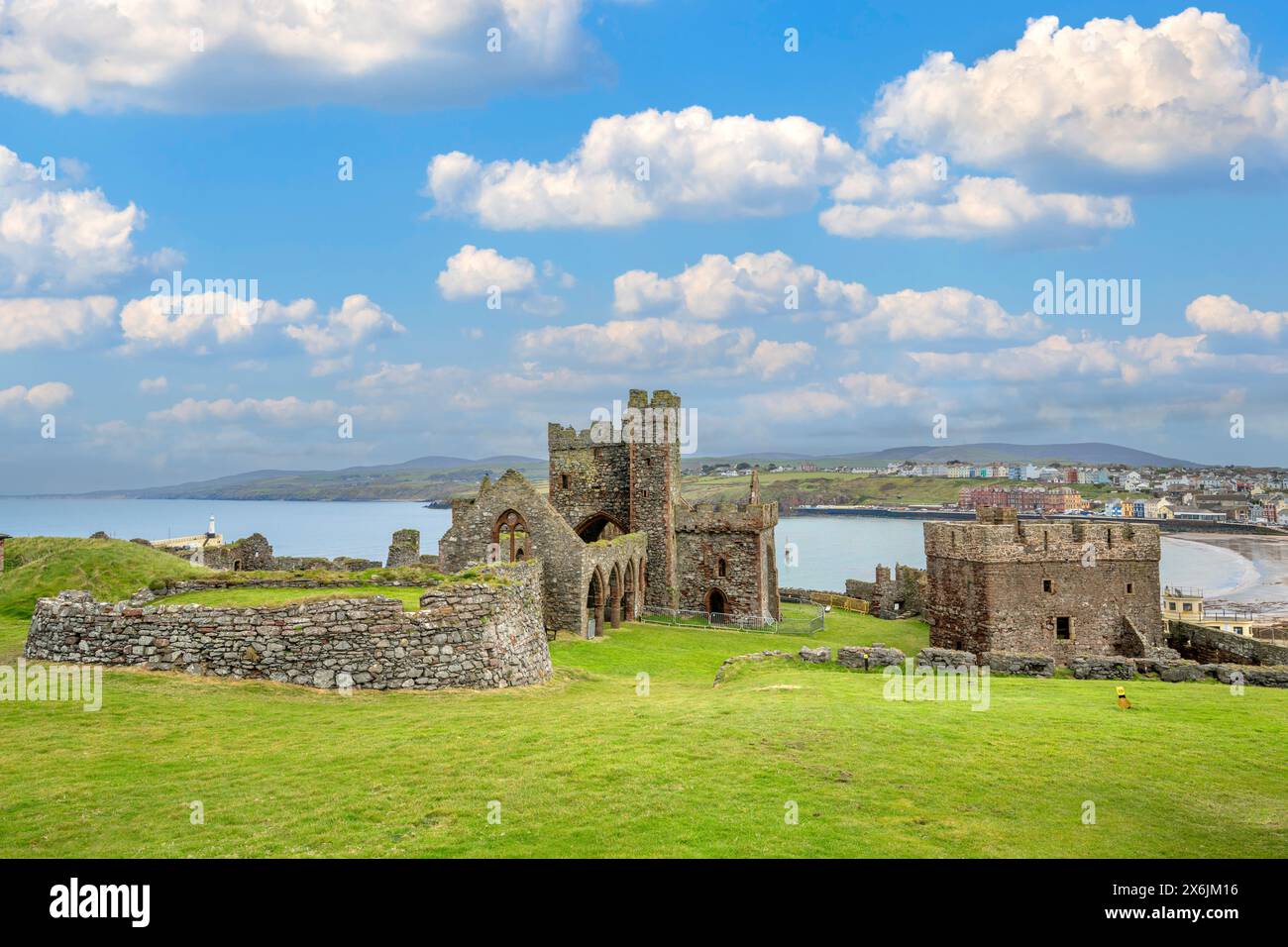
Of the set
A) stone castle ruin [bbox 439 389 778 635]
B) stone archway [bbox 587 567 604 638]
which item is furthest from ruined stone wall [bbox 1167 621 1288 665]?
stone archway [bbox 587 567 604 638]

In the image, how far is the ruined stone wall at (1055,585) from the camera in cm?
3142

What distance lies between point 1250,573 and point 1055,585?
3709 inches

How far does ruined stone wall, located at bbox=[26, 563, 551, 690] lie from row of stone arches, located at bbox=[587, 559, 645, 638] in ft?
47.4

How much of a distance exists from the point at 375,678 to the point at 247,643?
264 cm

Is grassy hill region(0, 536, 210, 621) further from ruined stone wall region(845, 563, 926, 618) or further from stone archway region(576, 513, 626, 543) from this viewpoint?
ruined stone wall region(845, 563, 926, 618)

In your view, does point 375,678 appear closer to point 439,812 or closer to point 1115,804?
point 439,812

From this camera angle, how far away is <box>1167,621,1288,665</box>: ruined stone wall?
101 ft

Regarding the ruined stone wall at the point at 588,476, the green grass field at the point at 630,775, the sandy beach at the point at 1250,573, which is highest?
the ruined stone wall at the point at 588,476

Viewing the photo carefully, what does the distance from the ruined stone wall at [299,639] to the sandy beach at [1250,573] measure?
80.3 m

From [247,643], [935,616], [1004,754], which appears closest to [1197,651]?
[935,616]

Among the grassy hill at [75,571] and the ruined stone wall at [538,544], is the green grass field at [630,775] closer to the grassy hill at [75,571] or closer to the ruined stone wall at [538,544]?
the grassy hill at [75,571]

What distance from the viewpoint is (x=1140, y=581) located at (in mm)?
32250

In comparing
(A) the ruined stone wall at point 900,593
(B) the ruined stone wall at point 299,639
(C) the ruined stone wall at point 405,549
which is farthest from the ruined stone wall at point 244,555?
(A) the ruined stone wall at point 900,593
